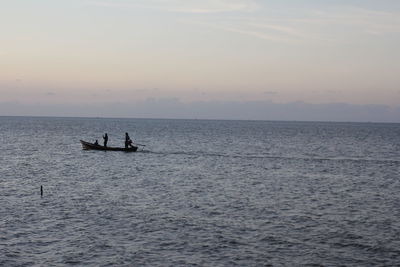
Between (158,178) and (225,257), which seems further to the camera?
(158,178)

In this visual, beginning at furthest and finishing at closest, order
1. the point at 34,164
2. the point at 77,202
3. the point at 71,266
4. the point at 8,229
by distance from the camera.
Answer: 1. the point at 34,164
2. the point at 77,202
3. the point at 8,229
4. the point at 71,266

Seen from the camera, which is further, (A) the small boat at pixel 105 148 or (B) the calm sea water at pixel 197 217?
(A) the small boat at pixel 105 148

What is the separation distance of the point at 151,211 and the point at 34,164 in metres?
34.8

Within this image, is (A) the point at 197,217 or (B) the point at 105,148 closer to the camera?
(A) the point at 197,217

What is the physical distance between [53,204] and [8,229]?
7497mm

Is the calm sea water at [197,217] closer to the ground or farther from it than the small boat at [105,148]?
closer to the ground

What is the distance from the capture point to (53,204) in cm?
3531

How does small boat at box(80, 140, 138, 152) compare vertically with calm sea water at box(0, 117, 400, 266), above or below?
above

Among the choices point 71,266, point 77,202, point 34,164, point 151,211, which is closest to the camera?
point 71,266

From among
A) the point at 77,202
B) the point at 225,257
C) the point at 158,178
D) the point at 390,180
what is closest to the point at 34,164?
the point at 158,178

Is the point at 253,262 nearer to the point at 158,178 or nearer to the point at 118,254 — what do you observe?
the point at 118,254

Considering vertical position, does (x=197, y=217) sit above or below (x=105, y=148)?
below

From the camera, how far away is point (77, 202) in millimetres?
36188

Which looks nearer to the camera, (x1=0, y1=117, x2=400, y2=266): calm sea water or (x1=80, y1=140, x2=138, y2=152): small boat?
(x1=0, y1=117, x2=400, y2=266): calm sea water
